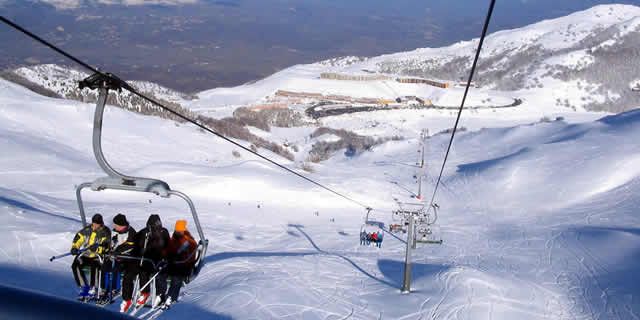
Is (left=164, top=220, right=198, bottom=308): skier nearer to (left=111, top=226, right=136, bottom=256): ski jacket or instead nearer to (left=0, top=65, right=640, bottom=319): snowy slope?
(left=111, top=226, right=136, bottom=256): ski jacket

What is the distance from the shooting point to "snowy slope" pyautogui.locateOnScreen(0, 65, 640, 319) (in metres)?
9.96

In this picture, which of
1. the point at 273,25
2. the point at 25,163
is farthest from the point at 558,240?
the point at 273,25

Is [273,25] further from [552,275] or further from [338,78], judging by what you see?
[552,275]

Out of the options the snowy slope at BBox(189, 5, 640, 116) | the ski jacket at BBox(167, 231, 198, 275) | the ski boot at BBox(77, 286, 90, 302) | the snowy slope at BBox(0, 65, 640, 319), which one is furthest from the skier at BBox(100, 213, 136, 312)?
the snowy slope at BBox(189, 5, 640, 116)

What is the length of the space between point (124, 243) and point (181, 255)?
66 centimetres

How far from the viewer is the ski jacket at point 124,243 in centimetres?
590

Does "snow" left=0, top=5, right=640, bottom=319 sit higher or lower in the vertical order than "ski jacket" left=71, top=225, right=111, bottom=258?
lower

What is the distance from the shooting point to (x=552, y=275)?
13086 millimetres

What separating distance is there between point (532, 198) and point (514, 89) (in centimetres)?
5476

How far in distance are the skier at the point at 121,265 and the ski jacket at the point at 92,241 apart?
0.38ft

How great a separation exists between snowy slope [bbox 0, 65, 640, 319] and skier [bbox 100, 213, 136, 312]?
1956 mm

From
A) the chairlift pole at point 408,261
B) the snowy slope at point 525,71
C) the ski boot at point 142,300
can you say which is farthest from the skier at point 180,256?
the snowy slope at point 525,71

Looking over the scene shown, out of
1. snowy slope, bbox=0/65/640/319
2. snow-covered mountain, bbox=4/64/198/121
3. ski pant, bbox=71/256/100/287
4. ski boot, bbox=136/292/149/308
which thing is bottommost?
snowy slope, bbox=0/65/640/319

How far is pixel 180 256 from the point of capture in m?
6.01
